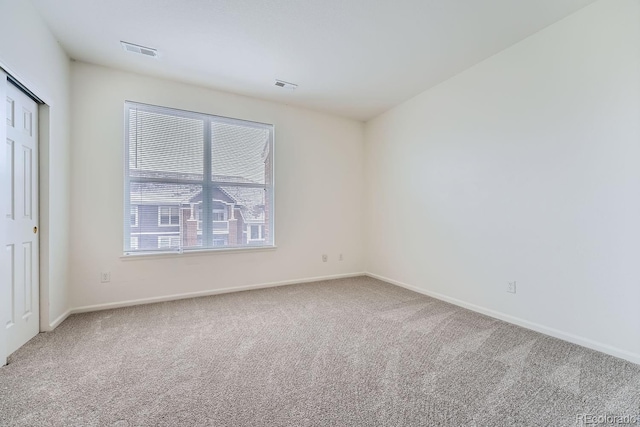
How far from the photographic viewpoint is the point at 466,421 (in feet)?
4.56

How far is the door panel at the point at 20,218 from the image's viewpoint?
2.03 m

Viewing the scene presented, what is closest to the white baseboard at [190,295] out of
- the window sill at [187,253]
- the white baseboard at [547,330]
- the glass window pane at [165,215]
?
the window sill at [187,253]

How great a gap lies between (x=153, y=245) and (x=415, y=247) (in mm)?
3390

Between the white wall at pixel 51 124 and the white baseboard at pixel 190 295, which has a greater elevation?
the white wall at pixel 51 124

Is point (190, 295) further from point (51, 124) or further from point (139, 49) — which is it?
point (139, 49)

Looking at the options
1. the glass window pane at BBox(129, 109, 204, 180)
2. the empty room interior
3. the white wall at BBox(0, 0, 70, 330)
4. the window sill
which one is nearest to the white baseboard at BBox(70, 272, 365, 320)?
the empty room interior

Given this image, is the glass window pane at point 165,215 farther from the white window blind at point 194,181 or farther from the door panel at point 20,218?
the door panel at point 20,218

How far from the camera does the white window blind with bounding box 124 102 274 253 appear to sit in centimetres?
325

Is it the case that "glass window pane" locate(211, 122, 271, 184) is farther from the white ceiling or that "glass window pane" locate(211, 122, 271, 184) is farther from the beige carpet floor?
the beige carpet floor

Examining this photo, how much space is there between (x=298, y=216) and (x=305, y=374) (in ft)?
8.63

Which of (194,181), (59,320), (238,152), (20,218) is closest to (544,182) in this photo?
(238,152)

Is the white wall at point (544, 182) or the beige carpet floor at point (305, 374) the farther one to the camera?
the white wall at point (544, 182)

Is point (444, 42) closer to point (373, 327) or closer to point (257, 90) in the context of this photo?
point (257, 90)

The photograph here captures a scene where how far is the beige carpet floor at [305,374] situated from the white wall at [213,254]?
0.59 metres
